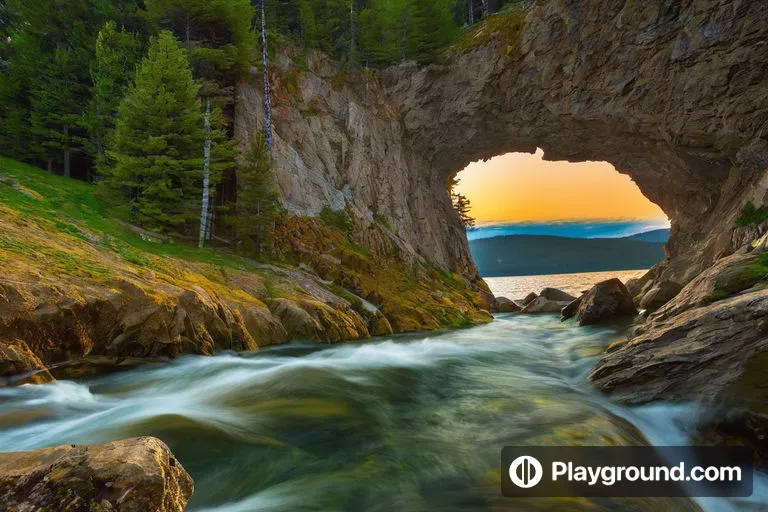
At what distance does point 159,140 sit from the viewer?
17.7 meters

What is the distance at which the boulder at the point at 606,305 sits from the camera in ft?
66.4

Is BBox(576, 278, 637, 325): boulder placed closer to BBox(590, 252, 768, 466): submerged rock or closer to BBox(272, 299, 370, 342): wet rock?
BBox(590, 252, 768, 466): submerged rock

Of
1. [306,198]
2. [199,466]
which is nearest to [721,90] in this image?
[306,198]

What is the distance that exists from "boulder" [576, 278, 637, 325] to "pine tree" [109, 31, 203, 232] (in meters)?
20.5

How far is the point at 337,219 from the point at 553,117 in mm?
19266

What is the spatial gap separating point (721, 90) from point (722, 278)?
1859cm

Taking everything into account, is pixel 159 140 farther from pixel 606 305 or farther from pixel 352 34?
pixel 352 34

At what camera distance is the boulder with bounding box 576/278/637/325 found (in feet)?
66.4

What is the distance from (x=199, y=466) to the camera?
458 cm

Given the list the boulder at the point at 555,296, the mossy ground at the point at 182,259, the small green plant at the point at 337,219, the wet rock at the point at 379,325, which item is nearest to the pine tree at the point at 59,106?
the mossy ground at the point at 182,259

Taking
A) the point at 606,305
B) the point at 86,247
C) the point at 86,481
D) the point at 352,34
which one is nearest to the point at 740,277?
the point at 86,481

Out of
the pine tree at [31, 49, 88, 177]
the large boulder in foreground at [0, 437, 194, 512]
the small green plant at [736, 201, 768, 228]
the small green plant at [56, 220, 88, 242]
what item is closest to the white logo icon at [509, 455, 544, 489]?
the large boulder in foreground at [0, 437, 194, 512]

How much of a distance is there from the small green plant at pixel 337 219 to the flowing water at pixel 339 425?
615 inches

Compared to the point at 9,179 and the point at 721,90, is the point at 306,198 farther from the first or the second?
the point at 721,90
